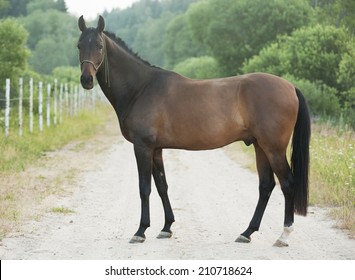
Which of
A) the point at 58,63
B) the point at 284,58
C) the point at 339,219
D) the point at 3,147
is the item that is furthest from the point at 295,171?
the point at 58,63

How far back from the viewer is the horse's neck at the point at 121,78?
759 cm

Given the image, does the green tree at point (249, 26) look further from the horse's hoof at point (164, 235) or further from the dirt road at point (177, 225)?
the horse's hoof at point (164, 235)

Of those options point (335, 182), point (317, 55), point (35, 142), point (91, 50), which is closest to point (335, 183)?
point (335, 182)

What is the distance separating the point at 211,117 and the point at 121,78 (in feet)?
3.84

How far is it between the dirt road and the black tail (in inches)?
18.1

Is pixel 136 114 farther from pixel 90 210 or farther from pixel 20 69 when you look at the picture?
pixel 20 69

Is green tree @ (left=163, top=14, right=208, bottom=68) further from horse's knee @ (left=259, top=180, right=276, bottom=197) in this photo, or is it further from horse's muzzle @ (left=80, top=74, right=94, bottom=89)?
horse's muzzle @ (left=80, top=74, right=94, bottom=89)

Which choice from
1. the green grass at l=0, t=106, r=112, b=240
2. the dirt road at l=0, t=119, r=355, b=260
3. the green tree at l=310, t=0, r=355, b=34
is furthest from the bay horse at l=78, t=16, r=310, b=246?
the green tree at l=310, t=0, r=355, b=34

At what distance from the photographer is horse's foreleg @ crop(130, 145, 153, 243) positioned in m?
7.31

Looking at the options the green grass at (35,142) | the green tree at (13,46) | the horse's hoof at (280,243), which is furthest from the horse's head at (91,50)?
the green tree at (13,46)

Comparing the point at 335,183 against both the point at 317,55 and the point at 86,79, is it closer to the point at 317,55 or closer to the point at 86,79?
the point at 86,79

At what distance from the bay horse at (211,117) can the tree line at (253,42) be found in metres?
13.0

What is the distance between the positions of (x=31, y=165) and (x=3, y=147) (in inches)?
68.1

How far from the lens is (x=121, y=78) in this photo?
7.65 meters
